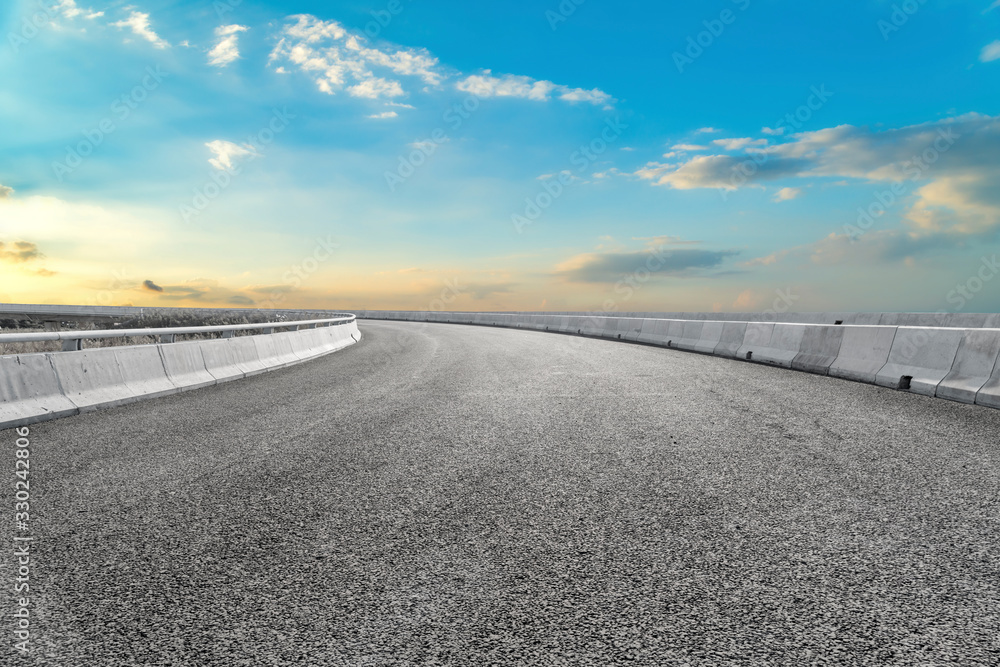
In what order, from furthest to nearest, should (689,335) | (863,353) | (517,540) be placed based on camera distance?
1. (689,335)
2. (863,353)
3. (517,540)

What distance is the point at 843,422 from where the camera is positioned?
686 centimetres

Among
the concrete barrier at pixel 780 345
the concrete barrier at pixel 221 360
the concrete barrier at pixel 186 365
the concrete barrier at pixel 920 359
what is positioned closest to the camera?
the concrete barrier at pixel 920 359

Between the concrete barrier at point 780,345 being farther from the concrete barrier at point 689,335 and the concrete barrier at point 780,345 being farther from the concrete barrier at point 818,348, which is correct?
the concrete barrier at point 689,335

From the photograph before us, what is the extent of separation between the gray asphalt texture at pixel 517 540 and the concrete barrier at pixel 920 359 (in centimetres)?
175

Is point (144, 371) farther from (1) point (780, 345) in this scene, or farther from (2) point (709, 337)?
(2) point (709, 337)

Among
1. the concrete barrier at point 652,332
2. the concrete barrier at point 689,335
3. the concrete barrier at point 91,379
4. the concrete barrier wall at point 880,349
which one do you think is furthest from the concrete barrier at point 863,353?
the concrete barrier at point 91,379

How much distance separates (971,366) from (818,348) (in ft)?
11.9

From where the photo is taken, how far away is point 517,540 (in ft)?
11.3

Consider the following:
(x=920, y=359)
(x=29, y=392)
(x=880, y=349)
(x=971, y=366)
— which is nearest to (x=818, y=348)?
(x=880, y=349)

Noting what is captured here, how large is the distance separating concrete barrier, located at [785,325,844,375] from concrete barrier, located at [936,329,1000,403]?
2.68m

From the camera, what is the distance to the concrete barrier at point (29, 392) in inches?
275

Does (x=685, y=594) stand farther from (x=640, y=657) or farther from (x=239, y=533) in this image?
(x=239, y=533)

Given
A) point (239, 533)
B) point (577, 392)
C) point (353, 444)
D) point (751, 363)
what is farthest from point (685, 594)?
point (751, 363)

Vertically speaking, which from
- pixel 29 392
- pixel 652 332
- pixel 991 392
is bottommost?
pixel 29 392
